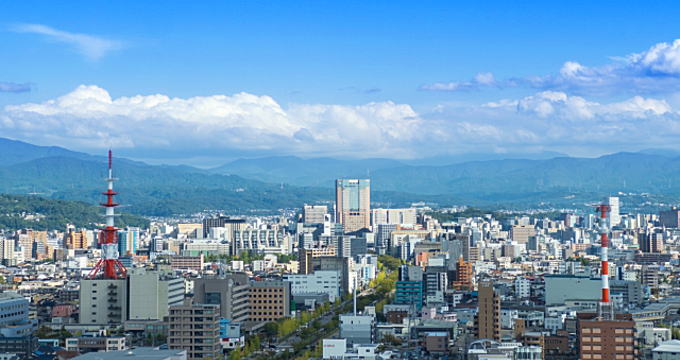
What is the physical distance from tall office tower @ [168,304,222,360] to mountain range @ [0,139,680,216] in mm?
59317

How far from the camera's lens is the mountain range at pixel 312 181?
291 feet

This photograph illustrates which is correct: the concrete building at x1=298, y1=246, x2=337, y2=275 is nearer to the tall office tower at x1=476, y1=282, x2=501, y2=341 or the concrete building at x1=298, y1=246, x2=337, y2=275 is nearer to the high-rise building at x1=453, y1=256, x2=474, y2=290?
the high-rise building at x1=453, y1=256, x2=474, y2=290

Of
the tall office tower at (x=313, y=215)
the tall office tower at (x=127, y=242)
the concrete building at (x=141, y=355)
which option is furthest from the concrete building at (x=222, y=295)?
the tall office tower at (x=313, y=215)

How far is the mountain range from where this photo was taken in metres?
88.7

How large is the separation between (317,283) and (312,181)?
123 metres

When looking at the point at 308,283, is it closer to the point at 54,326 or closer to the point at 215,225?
the point at 54,326

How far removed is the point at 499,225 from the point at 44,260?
22.9 meters

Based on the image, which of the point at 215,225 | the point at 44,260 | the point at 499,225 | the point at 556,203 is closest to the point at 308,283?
the point at 44,260

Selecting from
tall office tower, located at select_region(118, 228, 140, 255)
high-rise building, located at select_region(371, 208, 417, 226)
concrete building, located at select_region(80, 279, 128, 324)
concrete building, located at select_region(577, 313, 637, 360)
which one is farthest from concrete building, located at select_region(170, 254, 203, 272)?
high-rise building, located at select_region(371, 208, 417, 226)

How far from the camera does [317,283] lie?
27.7 m

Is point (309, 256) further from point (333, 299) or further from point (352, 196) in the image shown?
point (352, 196)

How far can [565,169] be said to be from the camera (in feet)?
443

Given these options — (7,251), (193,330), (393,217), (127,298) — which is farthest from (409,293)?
(393,217)

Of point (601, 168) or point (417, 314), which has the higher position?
point (601, 168)
